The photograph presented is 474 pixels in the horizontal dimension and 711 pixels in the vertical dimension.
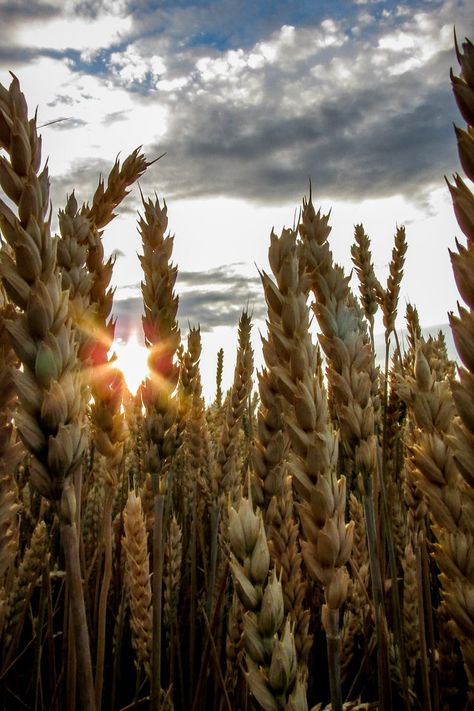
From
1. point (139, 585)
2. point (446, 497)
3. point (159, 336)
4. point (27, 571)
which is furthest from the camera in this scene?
point (27, 571)

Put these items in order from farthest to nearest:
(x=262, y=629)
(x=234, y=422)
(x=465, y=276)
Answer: (x=234, y=422), (x=262, y=629), (x=465, y=276)

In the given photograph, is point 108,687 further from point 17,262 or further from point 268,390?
point 17,262

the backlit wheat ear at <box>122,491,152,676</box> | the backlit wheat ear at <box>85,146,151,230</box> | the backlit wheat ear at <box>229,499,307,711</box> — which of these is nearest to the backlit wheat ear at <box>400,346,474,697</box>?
the backlit wheat ear at <box>229,499,307,711</box>

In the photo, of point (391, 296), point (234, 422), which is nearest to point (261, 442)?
point (234, 422)

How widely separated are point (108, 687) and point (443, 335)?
5464 mm

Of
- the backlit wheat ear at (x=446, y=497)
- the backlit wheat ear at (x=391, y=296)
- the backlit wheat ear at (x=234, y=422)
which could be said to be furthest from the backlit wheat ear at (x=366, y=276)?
the backlit wheat ear at (x=446, y=497)

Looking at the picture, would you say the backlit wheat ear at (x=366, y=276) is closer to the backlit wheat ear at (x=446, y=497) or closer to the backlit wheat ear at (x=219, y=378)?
the backlit wheat ear at (x=446, y=497)

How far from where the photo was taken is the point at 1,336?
116 centimetres

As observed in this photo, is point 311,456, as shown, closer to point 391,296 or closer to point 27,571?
point 27,571

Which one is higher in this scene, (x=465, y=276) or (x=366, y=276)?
(x=366, y=276)

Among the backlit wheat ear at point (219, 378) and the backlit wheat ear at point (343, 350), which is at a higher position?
the backlit wheat ear at point (219, 378)

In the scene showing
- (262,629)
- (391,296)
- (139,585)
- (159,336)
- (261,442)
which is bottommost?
(139,585)

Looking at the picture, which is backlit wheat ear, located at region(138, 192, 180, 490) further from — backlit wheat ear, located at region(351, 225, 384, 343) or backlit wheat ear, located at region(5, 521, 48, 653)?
backlit wheat ear, located at region(351, 225, 384, 343)

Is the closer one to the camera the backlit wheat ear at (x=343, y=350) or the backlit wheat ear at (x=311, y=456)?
the backlit wheat ear at (x=311, y=456)
